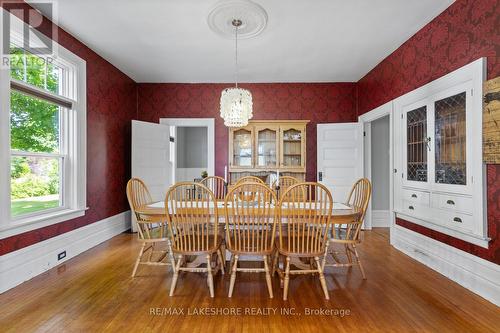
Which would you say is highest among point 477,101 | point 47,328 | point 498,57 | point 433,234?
point 498,57

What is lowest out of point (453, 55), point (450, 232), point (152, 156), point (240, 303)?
point (240, 303)

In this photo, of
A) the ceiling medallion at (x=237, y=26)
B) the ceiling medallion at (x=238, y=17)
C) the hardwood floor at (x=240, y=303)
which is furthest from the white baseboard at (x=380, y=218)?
the ceiling medallion at (x=238, y=17)

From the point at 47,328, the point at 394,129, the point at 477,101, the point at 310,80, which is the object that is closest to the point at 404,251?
the point at 394,129

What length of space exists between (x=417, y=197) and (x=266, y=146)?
8.23 ft

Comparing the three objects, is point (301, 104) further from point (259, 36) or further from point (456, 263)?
point (456, 263)

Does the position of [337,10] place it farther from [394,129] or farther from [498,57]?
[394,129]

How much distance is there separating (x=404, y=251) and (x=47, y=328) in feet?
12.3

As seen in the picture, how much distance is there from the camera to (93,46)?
137 inches

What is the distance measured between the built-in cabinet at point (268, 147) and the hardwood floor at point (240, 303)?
2278 millimetres

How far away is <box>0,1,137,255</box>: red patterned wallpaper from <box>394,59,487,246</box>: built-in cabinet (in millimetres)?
4256

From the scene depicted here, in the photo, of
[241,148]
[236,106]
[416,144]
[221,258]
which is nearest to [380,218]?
[416,144]

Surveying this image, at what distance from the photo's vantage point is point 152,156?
15.3 feet

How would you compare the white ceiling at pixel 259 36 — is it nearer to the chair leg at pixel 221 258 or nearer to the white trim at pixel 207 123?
the white trim at pixel 207 123

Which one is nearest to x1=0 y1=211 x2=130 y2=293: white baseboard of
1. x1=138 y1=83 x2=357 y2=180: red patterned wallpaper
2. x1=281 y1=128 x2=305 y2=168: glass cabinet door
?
x1=138 y1=83 x2=357 y2=180: red patterned wallpaper
